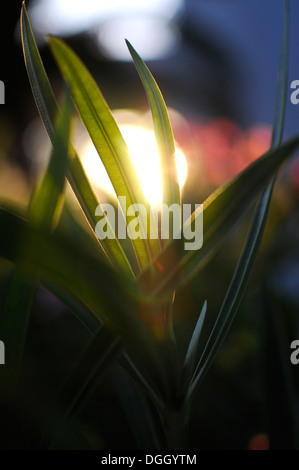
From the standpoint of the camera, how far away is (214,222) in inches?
8.8

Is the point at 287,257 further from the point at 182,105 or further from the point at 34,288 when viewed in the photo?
the point at 182,105

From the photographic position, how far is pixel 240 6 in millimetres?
1871

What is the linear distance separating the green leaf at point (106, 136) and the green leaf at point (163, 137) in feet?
0.06

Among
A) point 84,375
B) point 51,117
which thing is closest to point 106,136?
point 51,117

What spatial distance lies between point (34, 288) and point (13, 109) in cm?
159

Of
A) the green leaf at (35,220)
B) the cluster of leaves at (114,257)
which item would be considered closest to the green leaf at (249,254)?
the cluster of leaves at (114,257)

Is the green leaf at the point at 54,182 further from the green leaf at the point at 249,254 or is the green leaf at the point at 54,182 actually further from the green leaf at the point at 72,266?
the green leaf at the point at 249,254

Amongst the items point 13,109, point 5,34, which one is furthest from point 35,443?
point 5,34

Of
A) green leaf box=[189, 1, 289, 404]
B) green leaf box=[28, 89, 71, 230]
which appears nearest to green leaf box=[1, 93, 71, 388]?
green leaf box=[28, 89, 71, 230]

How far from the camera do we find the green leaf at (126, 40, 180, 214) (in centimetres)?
29

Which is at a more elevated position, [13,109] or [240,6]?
[240,6]

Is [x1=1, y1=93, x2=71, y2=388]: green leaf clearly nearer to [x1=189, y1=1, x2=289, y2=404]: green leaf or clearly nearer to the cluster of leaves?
the cluster of leaves

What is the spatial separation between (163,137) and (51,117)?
7cm

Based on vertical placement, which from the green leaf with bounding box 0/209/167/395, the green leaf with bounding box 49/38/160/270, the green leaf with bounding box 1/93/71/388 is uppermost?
the green leaf with bounding box 49/38/160/270
